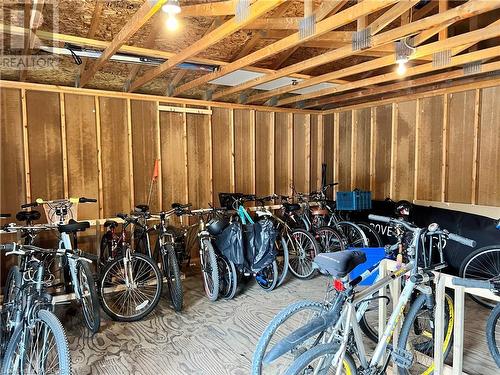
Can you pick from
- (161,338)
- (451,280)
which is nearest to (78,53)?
(161,338)

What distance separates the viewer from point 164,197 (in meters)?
4.84

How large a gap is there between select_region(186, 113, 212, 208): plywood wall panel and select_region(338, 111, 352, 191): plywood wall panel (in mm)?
2487

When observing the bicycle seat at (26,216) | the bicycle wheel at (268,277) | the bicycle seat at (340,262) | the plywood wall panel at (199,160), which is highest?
the plywood wall panel at (199,160)

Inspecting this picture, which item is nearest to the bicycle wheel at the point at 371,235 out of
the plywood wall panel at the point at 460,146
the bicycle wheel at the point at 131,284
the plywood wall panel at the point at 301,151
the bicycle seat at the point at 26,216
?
the plywood wall panel at the point at 460,146

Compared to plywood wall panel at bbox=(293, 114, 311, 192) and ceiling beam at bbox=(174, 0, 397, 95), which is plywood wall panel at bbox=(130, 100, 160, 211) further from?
plywood wall panel at bbox=(293, 114, 311, 192)

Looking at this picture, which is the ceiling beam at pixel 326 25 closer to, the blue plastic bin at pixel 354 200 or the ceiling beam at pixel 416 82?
the ceiling beam at pixel 416 82

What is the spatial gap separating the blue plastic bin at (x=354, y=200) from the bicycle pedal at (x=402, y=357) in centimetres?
308

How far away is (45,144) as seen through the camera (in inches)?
157

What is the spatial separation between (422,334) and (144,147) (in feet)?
12.8

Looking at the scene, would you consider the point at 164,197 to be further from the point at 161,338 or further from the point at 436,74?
the point at 436,74

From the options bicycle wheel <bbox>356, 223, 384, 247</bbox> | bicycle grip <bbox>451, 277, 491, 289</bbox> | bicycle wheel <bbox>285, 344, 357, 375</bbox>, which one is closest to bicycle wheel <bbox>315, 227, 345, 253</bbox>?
bicycle wheel <bbox>356, 223, 384, 247</bbox>

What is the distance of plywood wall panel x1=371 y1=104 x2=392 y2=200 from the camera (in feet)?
17.6

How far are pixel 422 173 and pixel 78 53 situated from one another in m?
4.67

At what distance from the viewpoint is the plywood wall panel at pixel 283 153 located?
5852mm
